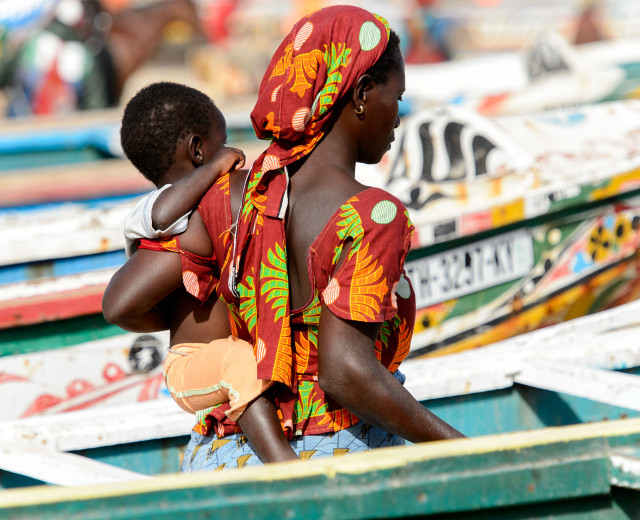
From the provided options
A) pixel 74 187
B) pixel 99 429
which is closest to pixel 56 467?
pixel 99 429

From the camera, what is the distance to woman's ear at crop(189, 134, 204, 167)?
6.17 ft

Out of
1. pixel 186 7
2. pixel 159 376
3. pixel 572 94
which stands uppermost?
pixel 186 7

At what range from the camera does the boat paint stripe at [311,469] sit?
1.31 metres

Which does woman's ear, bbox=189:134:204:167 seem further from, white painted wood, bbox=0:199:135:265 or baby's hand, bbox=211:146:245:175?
white painted wood, bbox=0:199:135:265

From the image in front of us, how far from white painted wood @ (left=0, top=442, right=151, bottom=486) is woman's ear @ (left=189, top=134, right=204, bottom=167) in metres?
0.95

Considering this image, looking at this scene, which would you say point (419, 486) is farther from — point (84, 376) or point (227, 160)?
point (84, 376)

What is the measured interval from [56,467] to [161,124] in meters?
1.16

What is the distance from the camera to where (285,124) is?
156 centimetres

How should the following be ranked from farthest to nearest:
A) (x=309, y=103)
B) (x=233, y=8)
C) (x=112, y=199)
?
(x=233, y=8) < (x=112, y=199) < (x=309, y=103)

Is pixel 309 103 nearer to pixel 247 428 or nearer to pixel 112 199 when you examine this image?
pixel 247 428

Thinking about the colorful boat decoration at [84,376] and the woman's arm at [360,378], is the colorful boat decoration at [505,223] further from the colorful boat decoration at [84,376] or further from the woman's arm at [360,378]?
the woman's arm at [360,378]

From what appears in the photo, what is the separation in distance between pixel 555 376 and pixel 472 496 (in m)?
1.49

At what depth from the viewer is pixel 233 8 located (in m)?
20.9

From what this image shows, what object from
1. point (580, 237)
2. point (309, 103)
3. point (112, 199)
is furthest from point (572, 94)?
point (309, 103)
